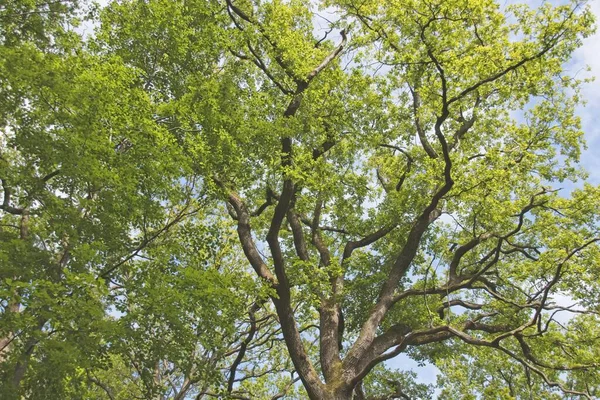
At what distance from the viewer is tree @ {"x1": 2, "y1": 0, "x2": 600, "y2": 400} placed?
7.12 metres

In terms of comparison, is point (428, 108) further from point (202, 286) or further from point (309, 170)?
point (202, 286)

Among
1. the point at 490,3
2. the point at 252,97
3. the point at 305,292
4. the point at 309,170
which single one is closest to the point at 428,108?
Answer: the point at 490,3

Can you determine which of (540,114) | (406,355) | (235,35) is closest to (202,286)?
(235,35)

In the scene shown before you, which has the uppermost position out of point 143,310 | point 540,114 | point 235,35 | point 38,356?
point 235,35

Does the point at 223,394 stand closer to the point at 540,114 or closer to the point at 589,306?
the point at 589,306

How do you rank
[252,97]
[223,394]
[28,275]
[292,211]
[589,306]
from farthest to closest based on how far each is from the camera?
[292,211] → [589,306] → [252,97] → [223,394] → [28,275]

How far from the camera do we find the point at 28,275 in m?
6.79

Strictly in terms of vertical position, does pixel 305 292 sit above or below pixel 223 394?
above

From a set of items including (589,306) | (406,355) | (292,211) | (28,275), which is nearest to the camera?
(28,275)

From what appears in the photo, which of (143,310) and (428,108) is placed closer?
(143,310)

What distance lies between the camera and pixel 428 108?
42.5 feet

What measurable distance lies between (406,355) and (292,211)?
5.51 meters

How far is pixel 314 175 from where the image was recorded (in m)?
10.8

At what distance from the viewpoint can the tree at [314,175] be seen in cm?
712
